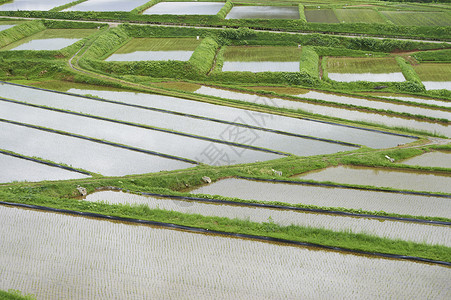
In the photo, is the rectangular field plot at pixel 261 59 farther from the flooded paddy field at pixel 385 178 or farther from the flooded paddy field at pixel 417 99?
the flooded paddy field at pixel 385 178

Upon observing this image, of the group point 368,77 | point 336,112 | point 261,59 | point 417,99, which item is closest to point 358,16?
point 368,77

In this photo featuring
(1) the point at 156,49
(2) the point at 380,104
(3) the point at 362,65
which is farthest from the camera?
(1) the point at 156,49

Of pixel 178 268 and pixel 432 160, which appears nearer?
pixel 178 268

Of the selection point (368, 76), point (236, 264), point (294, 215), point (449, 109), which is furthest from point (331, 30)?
point (236, 264)

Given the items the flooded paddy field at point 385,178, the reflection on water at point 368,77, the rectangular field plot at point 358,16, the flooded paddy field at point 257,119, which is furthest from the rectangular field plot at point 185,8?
the flooded paddy field at point 385,178

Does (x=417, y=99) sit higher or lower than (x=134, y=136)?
higher

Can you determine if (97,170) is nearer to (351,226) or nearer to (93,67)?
(351,226)

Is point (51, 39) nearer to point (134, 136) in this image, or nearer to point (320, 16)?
point (134, 136)

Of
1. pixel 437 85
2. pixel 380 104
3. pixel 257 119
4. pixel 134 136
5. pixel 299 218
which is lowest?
pixel 299 218
